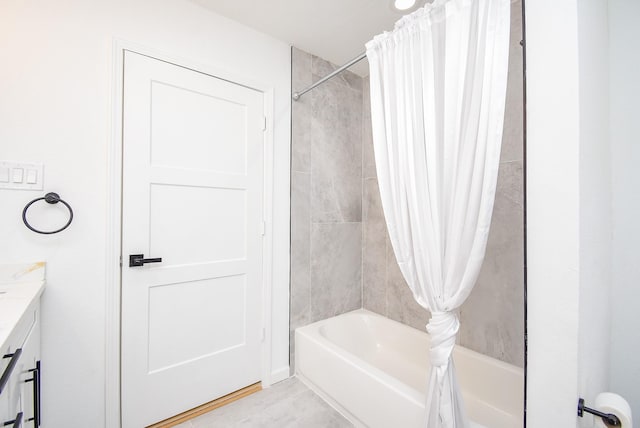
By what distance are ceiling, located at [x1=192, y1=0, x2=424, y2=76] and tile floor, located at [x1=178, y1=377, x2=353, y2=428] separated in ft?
8.20

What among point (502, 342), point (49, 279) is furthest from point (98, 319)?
point (502, 342)

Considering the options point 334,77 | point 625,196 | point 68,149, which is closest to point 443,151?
point 625,196

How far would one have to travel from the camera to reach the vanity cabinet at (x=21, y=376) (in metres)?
0.68

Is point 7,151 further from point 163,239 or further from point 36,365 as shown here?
point 36,365

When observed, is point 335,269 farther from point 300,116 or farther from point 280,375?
point 300,116

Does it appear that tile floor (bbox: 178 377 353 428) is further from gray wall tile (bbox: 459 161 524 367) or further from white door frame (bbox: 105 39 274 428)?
gray wall tile (bbox: 459 161 524 367)

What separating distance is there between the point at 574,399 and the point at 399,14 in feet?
6.81

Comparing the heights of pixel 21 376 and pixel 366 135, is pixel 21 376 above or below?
below

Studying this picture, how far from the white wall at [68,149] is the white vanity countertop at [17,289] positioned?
0.04 meters

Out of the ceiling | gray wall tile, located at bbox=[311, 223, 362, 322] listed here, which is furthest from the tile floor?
the ceiling

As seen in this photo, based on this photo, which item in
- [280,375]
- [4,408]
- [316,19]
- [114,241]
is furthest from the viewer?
[280,375]

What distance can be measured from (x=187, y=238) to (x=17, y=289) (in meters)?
0.72

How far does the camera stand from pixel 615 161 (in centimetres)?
119

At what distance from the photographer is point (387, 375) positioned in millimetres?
1479
